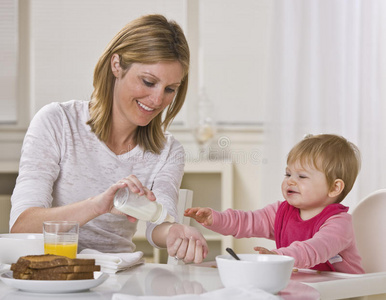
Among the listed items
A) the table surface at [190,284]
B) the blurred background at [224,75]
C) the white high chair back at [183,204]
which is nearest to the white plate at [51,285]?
the table surface at [190,284]

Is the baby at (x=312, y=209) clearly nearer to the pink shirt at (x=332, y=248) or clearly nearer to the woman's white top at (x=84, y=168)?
the pink shirt at (x=332, y=248)

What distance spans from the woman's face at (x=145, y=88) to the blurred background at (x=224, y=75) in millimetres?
1910

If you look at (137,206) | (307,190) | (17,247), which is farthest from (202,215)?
(17,247)

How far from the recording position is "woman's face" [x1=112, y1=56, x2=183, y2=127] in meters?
1.79

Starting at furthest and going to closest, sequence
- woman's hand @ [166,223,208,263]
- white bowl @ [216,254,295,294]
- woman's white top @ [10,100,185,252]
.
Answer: woman's white top @ [10,100,185,252] < woman's hand @ [166,223,208,263] < white bowl @ [216,254,295,294]


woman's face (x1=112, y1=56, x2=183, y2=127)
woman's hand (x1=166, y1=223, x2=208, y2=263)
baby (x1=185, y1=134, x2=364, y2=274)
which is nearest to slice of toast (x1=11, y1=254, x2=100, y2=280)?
woman's hand (x1=166, y1=223, x2=208, y2=263)

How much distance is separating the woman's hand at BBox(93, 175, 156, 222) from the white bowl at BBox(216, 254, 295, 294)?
1.10 feet

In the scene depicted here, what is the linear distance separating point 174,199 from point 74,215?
14.9 inches

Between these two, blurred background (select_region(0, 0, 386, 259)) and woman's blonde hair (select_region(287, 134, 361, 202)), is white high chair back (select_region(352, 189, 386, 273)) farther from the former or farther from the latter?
blurred background (select_region(0, 0, 386, 259))

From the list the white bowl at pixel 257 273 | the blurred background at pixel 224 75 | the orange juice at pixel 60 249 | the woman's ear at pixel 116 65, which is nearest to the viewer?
the white bowl at pixel 257 273

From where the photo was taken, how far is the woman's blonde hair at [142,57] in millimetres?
1789

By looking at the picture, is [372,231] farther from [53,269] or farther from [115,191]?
[53,269]

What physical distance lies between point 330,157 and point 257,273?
2.85 feet

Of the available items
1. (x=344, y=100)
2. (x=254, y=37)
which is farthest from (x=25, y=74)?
(x=344, y=100)
